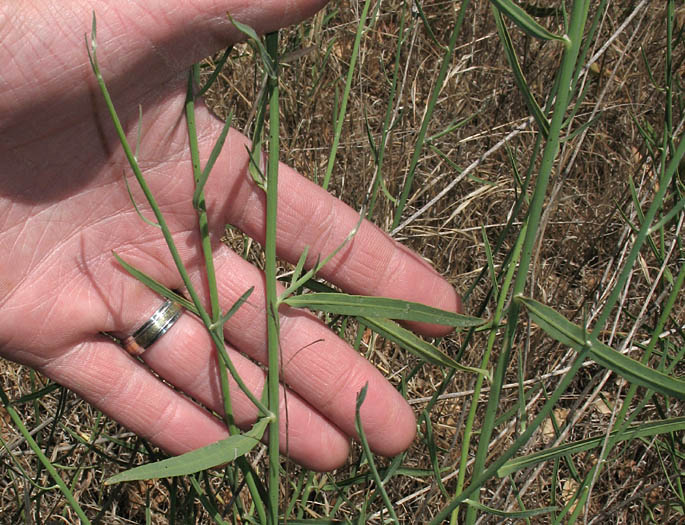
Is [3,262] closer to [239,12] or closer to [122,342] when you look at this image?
[122,342]

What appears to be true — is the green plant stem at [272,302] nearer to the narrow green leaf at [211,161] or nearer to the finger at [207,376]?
the narrow green leaf at [211,161]

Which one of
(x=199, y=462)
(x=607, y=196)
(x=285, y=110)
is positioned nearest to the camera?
(x=199, y=462)

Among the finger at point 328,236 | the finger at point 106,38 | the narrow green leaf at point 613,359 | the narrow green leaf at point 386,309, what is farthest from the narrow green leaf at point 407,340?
the finger at point 106,38

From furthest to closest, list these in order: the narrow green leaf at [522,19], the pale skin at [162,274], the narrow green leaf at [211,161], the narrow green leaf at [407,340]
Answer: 1. the pale skin at [162,274]
2. the narrow green leaf at [407,340]
3. the narrow green leaf at [211,161]
4. the narrow green leaf at [522,19]

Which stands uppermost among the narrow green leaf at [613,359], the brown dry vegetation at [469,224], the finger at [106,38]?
the finger at [106,38]

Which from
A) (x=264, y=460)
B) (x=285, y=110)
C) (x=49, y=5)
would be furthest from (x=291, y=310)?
(x=285, y=110)

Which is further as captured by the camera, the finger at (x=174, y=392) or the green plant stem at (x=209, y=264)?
the finger at (x=174, y=392)

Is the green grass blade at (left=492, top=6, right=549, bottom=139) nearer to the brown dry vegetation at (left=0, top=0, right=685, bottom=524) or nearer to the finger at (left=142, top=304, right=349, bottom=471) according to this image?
the brown dry vegetation at (left=0, top=0, right=685, bottom=524)
